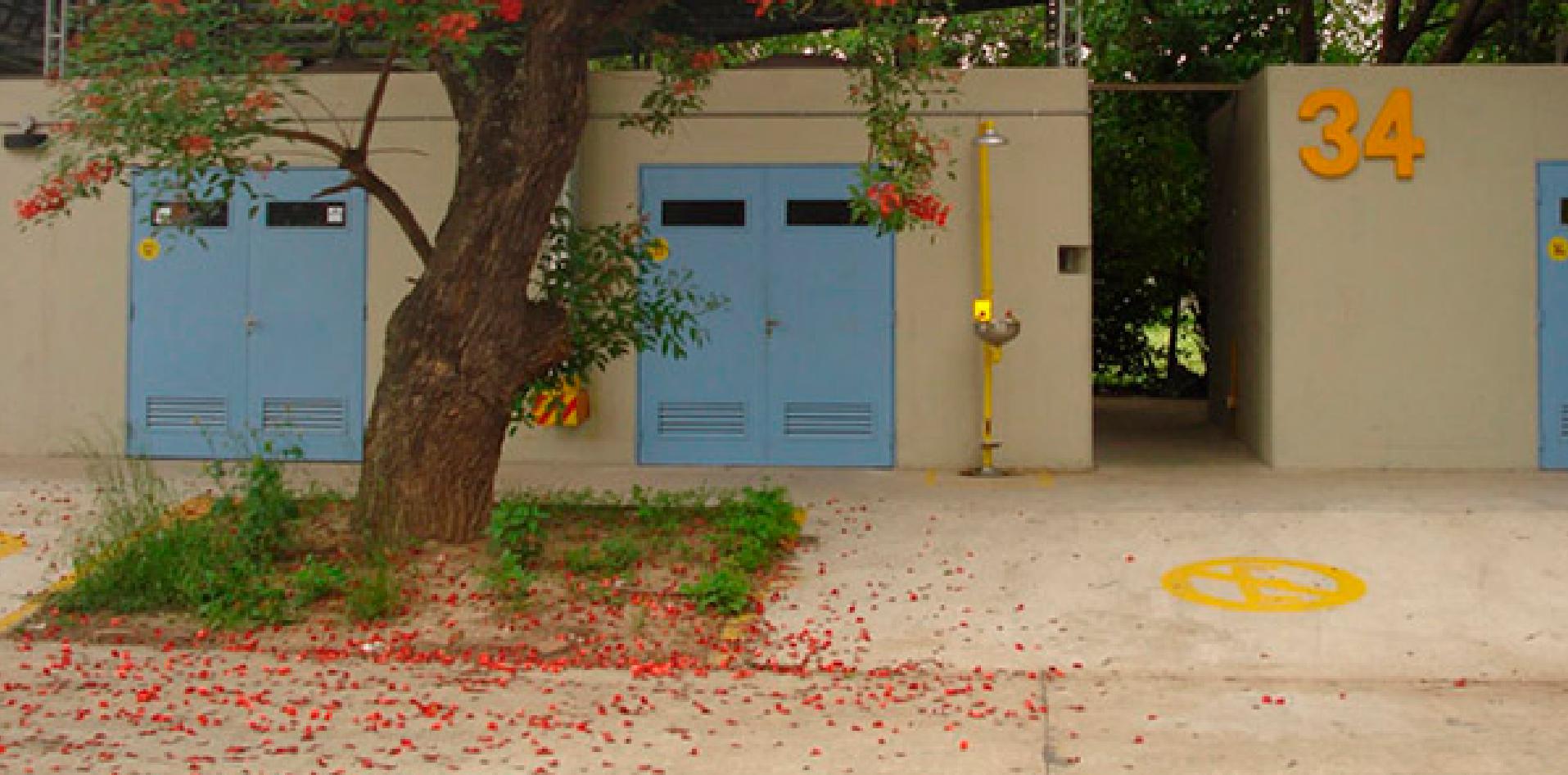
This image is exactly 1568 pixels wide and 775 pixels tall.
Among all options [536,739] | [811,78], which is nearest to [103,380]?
[811,78]

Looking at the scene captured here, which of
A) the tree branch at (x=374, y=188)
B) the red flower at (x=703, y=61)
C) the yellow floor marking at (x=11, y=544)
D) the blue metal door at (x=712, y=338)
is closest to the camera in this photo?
the tree branch at (x=374, y=188)

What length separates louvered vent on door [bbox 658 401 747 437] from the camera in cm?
1180

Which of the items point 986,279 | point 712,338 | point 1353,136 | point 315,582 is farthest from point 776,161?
point 315,582

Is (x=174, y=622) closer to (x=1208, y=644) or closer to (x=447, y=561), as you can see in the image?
(x=447, y=561)

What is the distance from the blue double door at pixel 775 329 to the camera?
11680 millimetres

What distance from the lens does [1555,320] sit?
11.5 metres

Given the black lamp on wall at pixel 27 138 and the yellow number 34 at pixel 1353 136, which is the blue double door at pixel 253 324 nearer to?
the black lamp on wall at pixel 27 138

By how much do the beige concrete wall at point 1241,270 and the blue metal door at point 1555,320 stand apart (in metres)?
2.10

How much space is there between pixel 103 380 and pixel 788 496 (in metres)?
6.07

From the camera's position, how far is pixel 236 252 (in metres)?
12.0

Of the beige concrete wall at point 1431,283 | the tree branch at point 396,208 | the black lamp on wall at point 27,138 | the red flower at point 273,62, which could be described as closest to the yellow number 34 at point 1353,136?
the beige concrete wall at point 1431,283

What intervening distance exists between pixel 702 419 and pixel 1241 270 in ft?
17.0

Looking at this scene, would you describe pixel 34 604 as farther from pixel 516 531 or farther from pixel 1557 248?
pixel 1557 248

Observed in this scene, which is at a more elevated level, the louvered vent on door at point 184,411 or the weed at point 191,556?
the louvered vent on door at point 184,411
